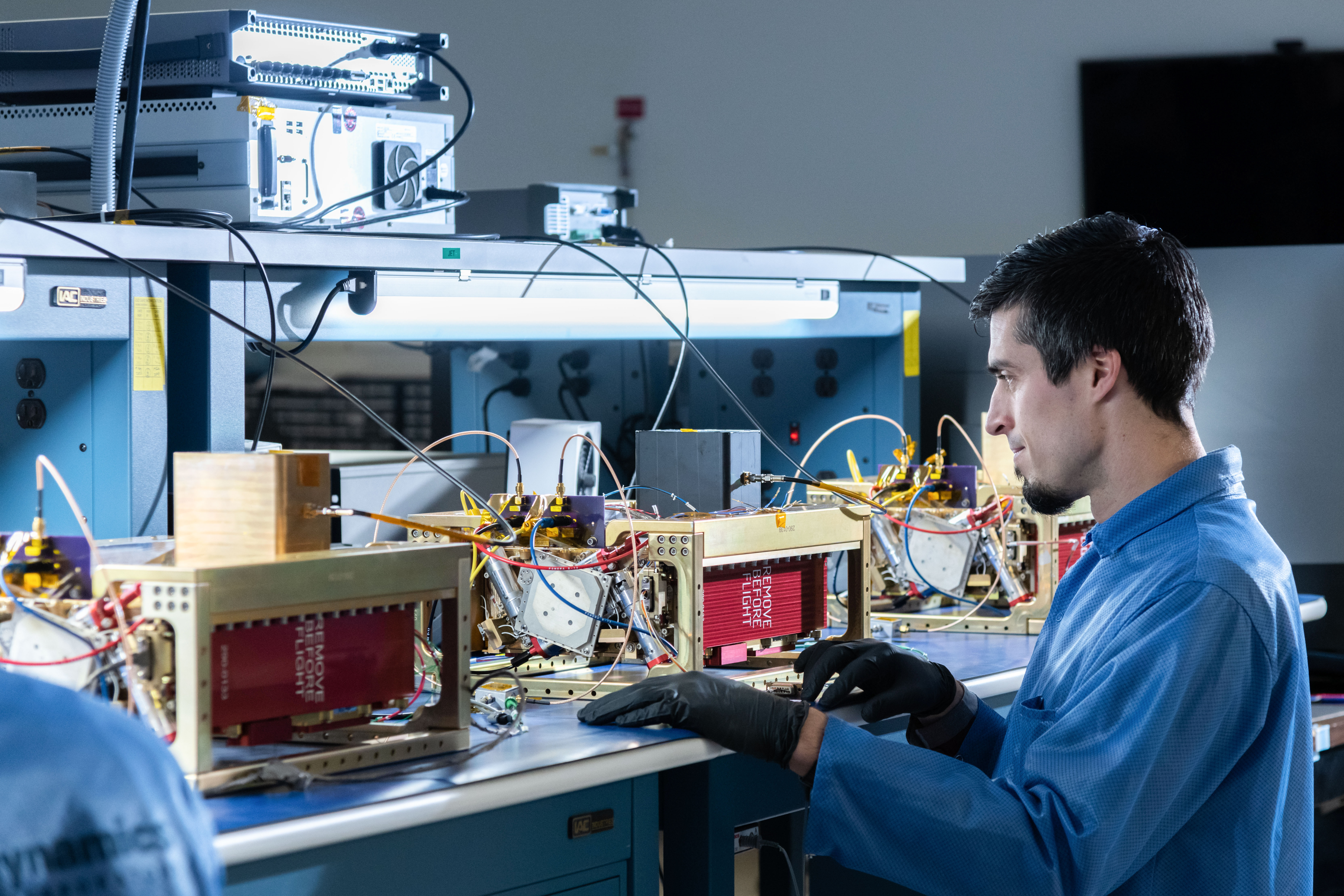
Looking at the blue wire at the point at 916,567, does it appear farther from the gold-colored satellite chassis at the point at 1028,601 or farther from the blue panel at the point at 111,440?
the blue panel at the point at 111,440

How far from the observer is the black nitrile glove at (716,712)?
161 centimetres

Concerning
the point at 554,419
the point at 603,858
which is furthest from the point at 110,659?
the point at 554,419

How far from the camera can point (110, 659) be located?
1.37 meters

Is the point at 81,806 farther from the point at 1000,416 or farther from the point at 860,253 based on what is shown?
the point at 860,253

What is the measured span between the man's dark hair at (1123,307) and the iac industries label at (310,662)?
2.90 ft

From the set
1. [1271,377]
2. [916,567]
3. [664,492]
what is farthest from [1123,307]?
[1271,377]

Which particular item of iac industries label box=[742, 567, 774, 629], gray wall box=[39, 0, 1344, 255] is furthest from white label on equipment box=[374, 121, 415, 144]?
gray wall box=[39, 0, 1344, 255]

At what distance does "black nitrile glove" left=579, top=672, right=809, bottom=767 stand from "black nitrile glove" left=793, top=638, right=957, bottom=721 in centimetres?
21

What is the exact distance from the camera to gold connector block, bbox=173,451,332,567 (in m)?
1.44

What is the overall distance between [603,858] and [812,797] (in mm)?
279

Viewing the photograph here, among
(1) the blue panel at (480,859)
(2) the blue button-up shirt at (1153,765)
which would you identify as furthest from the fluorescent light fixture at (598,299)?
(2) the blue button-up shirt at (1153,765)

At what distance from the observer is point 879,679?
6.13 feet

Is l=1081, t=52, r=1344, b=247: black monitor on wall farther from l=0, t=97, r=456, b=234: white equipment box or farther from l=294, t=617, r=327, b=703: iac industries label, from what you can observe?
l=294, t=617, r=327, b=703: iac industries label

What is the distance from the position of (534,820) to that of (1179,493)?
81 centimetres
